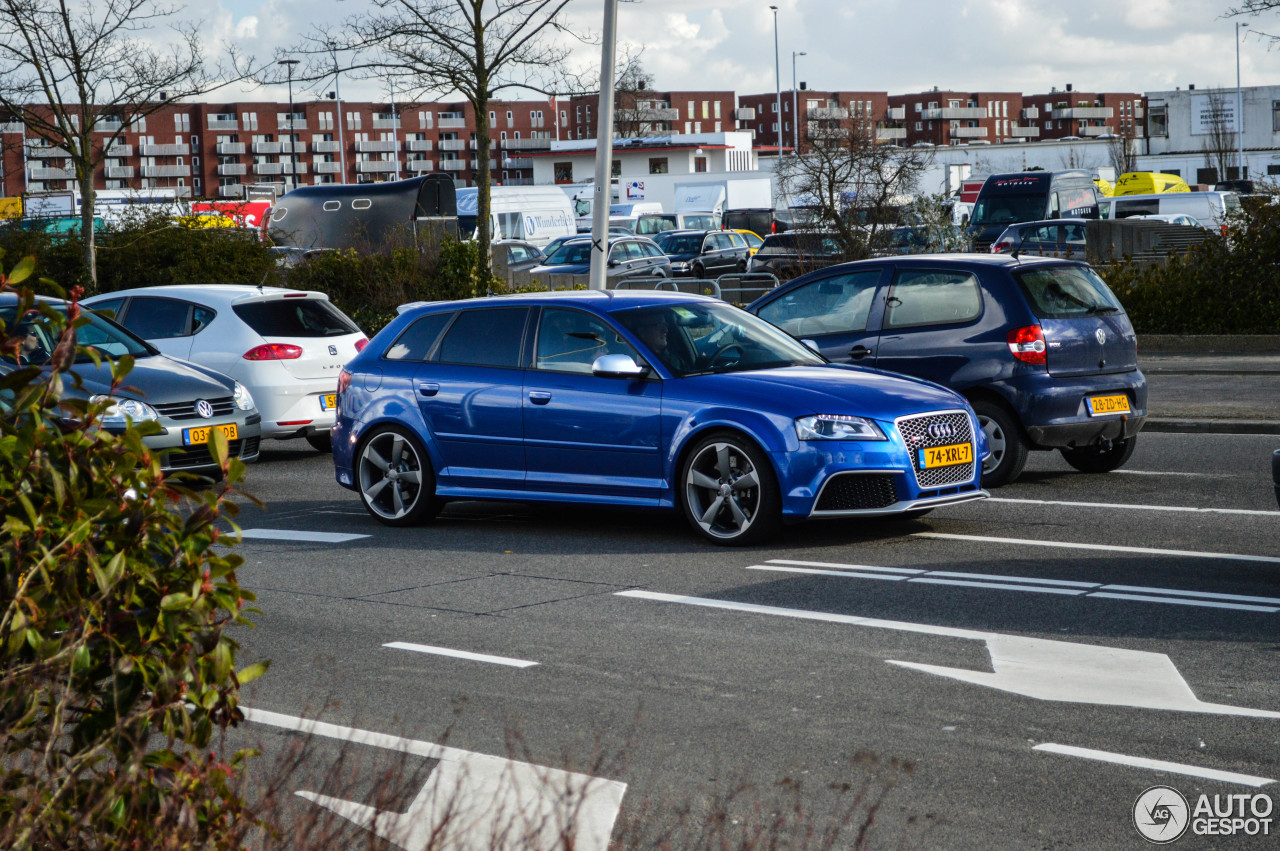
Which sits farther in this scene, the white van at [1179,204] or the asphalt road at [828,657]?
the white van at [1179,204]

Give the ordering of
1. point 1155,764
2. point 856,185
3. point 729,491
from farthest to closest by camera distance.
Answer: point 856,185, point 729,491, point 1155,764

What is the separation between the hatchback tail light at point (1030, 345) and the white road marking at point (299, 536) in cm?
488

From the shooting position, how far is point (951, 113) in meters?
175

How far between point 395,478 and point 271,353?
4333 millimetres

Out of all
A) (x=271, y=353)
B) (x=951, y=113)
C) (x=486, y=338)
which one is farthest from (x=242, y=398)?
(x=951, y=113)

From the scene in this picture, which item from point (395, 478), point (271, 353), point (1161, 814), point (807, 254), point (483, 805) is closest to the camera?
point (483, 805)

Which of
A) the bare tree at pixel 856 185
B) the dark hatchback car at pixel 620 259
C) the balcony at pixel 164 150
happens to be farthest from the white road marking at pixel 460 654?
the balcony at pixel 164 150

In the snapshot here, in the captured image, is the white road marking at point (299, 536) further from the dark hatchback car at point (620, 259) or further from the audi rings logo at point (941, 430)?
the dark hatchback car at point (620, 259)

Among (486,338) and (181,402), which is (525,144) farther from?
(486,338)

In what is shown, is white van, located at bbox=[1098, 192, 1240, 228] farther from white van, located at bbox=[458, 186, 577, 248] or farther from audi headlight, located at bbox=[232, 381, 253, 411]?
audi headlight, located at bbox=[232, 381, 253, 411]

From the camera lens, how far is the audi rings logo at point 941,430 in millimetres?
9047

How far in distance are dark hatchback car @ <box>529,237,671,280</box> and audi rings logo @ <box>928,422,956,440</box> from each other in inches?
992

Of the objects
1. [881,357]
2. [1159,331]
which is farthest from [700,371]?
[1159,331]

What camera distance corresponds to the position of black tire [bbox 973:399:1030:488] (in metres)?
11.0
